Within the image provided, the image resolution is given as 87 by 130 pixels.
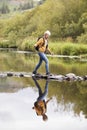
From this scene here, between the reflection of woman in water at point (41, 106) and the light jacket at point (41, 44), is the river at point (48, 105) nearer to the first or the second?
the reflection of woman in water at point (41, 106)

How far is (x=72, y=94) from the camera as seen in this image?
1427 centimetres

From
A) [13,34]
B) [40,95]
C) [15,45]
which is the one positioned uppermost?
[40,95]

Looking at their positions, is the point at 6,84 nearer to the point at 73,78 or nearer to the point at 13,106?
the point at 73,78

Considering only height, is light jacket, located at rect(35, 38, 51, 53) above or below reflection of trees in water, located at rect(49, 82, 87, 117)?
below

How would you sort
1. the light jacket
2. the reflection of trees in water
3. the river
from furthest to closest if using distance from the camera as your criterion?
1. the light jacket
2. the reflection of trees in water
3. the river

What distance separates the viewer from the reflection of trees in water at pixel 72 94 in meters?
11.8

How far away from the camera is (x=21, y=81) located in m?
18.6

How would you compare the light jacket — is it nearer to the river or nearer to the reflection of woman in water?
the river

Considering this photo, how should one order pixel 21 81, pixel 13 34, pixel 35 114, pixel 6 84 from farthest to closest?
pixel 13 34
pixel 21 81
pixel 6 84
pixel 35 114

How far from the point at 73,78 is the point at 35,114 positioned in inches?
330

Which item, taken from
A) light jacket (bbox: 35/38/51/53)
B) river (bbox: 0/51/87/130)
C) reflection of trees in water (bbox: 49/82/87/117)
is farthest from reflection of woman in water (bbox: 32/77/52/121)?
light jacket (bbox: 35/38/51/53)

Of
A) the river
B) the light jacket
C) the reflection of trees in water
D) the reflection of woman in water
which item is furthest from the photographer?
the light jacket

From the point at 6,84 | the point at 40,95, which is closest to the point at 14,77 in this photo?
the point at 6,84

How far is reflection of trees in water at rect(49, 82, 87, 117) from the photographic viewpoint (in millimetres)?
11831
